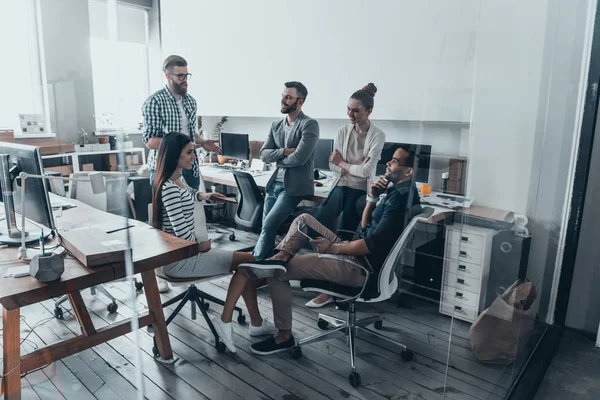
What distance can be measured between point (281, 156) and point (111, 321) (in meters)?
1.07

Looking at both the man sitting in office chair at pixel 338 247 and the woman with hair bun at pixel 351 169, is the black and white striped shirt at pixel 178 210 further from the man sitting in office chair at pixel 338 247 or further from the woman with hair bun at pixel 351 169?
the woman with hair bun at pixel 351 169

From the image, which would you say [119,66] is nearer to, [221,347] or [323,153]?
[323,153]

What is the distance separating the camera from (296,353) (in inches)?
77.0

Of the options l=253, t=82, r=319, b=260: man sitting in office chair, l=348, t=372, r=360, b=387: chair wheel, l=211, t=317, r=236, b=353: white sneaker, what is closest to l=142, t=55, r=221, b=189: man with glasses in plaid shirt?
l=253, t=82, r=319, b=260: man sitting in office chair

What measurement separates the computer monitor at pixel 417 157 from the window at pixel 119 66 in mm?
1380

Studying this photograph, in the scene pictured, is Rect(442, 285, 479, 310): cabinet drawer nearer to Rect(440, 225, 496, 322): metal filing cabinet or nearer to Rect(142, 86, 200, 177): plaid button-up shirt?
Rect(440, 225, 496, 322): metal filing cabinet

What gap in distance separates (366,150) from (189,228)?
1.00 m

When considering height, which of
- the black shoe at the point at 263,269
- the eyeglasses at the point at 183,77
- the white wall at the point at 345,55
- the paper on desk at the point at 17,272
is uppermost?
the white wall at the point at 345,55

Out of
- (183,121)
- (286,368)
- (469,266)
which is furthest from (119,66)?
(469,266)

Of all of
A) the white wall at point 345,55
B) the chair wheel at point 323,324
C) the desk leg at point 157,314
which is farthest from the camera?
the chair wheel at point 323,324

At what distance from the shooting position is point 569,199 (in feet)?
7.27

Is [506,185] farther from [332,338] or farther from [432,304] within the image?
[332,338]

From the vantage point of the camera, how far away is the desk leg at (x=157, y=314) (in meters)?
1.69

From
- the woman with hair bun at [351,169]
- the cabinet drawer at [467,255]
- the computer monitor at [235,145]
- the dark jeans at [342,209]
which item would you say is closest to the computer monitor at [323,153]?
the woman with hair bun at [351,169]
